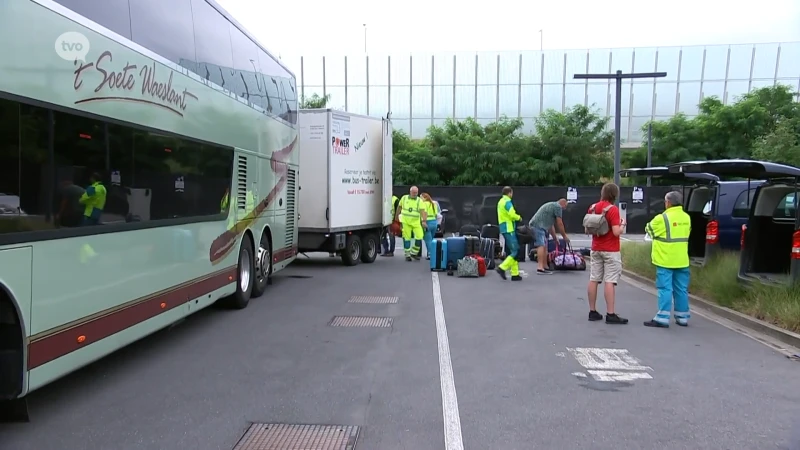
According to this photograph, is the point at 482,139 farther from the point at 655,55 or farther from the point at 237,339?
the point at 237,339

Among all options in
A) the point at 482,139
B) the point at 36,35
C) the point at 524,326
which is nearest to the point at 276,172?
the point at 524,326

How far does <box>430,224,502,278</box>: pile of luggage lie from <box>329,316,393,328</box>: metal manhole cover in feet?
16.0

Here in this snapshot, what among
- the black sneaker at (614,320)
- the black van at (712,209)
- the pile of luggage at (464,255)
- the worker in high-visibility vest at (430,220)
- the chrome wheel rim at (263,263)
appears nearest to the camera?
the black sneaker at (614,320)

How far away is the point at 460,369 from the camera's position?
6.42 metres

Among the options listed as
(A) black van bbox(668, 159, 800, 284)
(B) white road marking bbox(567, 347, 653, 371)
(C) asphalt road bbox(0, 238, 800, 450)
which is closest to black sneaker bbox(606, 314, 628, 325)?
(C) asphalt road bbox(0, 238, 800, 450)

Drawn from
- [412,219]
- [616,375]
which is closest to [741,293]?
[616,375]

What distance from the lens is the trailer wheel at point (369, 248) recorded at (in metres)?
16.0

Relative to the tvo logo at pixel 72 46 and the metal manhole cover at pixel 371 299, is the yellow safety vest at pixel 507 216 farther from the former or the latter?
the tvo logo at pixel 72 46

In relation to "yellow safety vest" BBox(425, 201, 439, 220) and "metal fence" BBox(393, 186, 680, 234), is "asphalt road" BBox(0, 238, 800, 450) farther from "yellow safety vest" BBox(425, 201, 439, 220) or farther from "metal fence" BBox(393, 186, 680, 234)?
"metal fence" BBox(393, 186, 680, 234)

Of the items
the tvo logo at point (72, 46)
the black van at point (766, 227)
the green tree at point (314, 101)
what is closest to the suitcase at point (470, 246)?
the black van at point (766, 227)

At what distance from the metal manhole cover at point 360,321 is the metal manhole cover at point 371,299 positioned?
4.34 ft

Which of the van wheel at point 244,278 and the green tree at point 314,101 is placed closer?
the van wheel at point 244,278

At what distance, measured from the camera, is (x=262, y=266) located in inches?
421

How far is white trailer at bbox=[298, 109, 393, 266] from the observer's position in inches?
551
